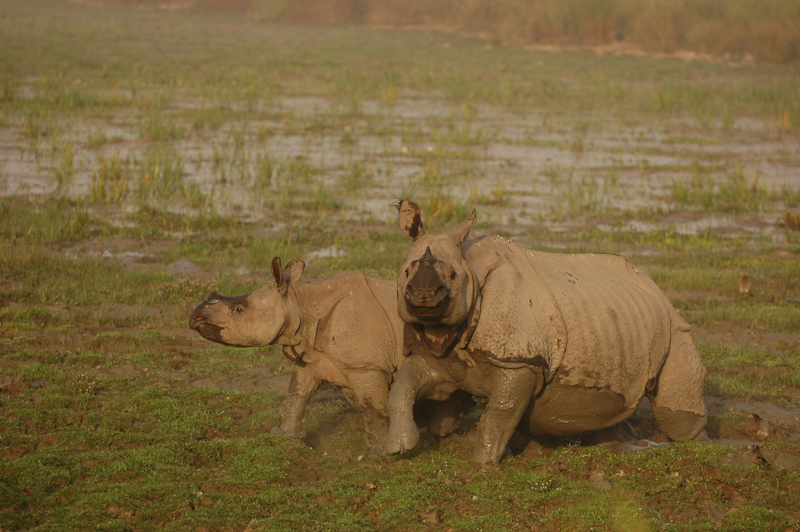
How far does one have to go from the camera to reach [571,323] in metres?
6.26

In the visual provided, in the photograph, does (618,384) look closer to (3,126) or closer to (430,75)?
(3,126)

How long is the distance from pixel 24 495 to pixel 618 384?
3.82m

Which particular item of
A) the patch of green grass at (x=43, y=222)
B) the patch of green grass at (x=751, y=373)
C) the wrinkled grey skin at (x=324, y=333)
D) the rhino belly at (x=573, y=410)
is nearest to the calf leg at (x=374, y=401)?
the wrinkled grey skin at (x=324, y=333)

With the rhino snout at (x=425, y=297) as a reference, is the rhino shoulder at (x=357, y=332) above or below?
below

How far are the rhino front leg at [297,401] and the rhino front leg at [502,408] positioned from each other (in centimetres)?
136

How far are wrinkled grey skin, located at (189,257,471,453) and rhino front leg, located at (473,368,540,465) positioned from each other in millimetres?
679

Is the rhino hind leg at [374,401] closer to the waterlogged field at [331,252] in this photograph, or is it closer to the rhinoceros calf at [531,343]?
the waterlogged field at [331,252]

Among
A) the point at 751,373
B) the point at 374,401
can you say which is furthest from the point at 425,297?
the point at 751,373

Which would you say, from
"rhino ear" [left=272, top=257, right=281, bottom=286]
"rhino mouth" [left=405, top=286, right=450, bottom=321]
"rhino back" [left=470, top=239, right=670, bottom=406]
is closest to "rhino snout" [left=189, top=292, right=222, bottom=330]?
"rhino ear" [left=272, top=257, right=281, bottom=286]

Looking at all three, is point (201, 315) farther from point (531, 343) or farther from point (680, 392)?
point (680, 392)

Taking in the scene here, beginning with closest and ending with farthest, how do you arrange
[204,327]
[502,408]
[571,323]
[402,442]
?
[402,442] → [502,408] → [571,323] → [204,327]

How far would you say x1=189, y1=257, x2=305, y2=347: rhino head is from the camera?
6.65 m

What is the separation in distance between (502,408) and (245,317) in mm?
1919

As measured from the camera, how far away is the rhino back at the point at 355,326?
21.9 ft
